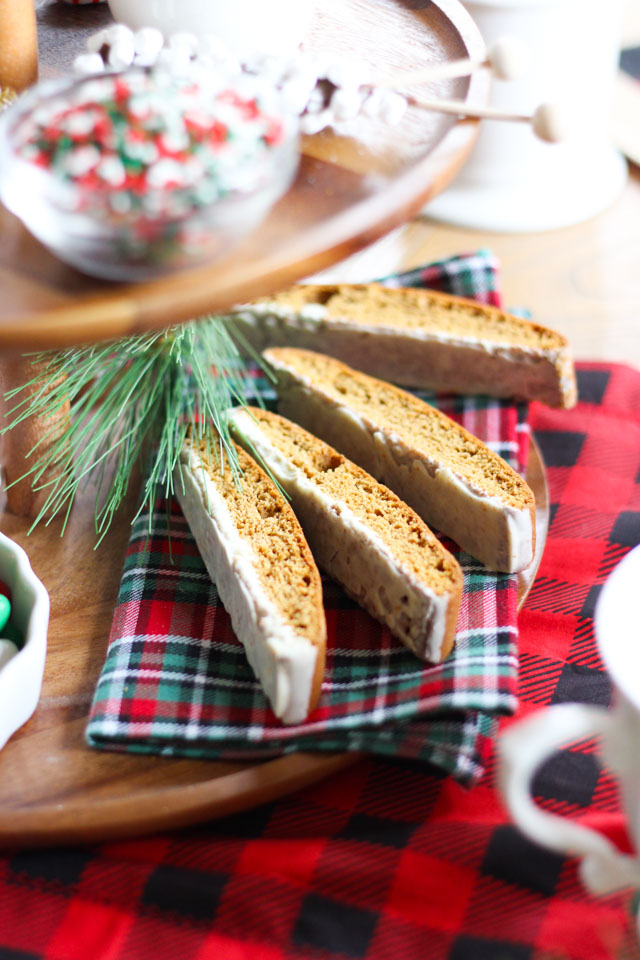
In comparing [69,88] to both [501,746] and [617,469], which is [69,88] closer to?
[501,746]

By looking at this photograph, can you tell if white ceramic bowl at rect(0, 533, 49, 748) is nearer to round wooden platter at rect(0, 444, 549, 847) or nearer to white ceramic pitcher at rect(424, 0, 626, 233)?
round wooden platter at rect(0, 444, 549, 847)

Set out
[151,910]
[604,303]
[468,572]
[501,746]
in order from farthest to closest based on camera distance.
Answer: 1. [604,303]
2. [468,572]
3. [151,910]
4. [501,746]

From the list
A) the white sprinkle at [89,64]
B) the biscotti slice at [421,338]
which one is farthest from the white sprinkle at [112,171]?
the biscotti slice at [421,338]

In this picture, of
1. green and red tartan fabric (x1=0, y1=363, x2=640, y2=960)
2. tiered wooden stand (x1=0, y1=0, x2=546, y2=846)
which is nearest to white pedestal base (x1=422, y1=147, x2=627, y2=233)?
tiered wooden stand (x1=0, y1=0, x2=546, y2=846)

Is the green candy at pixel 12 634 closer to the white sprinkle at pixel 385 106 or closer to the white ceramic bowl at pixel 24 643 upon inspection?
the white ceramic bowl at pixel 24 643

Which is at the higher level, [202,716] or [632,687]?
[632,687]

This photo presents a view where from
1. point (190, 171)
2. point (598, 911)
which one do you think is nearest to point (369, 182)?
point (190, 171)
